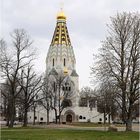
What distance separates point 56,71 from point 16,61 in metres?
61.1

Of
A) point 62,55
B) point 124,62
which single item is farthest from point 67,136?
point 62,55

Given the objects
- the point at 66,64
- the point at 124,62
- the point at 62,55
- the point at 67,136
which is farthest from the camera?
the point at 66,64

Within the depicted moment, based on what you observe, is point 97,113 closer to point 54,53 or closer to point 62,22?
point 54,53

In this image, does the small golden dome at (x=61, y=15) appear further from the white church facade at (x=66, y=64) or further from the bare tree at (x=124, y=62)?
the bare tree at (x=124, y=62)

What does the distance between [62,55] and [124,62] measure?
72458 millimetres

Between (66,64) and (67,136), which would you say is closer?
(67,136)

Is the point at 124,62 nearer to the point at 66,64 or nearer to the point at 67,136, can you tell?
the point at 67,136

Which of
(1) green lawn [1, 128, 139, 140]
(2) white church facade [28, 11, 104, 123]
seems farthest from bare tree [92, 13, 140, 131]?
(2) white church facade [28, 11, 104, 123]

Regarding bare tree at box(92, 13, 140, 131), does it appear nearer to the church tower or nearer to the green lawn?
the green lawn

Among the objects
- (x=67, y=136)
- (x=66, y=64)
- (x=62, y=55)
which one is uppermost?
(x=62, y=55)

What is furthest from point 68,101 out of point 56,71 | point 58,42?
point 58,42

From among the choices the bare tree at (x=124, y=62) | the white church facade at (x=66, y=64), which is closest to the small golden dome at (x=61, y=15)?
the white church facade at (x=66, y=64)

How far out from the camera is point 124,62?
33844 mm

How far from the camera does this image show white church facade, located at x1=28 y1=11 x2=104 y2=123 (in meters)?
103
